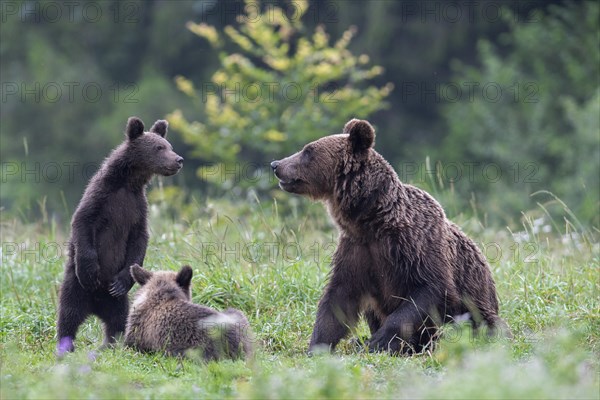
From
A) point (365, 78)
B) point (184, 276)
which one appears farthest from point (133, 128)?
point (365, 78)

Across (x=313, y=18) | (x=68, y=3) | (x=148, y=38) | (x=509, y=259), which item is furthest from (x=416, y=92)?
(x=509, y=259)

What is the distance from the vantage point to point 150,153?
26.7ft

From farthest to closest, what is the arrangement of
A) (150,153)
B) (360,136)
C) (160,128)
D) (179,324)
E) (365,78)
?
(365,78) → (160,128) → (150,153) → (360,136) → (179,324)

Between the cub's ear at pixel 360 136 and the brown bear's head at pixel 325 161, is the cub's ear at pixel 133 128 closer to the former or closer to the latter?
the brown bear's head at pixel 325 161

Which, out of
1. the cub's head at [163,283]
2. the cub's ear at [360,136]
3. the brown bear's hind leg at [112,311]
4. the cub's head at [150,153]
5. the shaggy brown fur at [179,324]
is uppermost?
the cub's ear at [360,136]

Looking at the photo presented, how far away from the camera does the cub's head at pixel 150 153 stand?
26.6 ft

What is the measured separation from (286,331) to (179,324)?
5.17ft

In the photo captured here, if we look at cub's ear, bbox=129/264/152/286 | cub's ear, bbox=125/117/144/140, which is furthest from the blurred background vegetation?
cub's ear, bbox=129/264/152/286

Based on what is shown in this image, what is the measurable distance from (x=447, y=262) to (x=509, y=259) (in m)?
2.52

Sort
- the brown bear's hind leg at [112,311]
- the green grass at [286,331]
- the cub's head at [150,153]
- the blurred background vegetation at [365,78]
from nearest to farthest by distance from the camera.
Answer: the green grass at [286,331] < the brown bear's hind leg at [112,311] < the cub's head at [150,153] < the blurred background vegetation at [365,78]

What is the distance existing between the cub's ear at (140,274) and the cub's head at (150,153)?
0.90 m

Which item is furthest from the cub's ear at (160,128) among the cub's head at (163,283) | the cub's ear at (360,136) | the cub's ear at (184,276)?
the cub's ear at (360,136)

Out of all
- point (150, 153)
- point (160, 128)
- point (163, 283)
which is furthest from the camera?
point (160, 128)

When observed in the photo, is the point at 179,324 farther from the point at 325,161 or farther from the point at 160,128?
the point at 160,128
